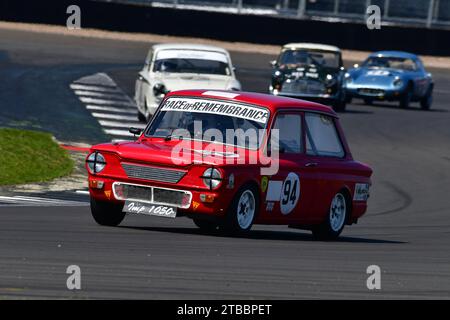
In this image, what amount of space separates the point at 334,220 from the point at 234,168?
79.7 inches

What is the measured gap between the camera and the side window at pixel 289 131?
41.0 feet

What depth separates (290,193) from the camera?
12273 mm

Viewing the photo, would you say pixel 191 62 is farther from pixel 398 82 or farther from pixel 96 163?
pixel 96 163

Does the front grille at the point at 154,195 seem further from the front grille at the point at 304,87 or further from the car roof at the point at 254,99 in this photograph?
the front grille at the point at 304,87

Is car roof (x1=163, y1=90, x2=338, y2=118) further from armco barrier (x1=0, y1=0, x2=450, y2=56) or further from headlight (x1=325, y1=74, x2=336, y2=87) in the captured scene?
armco barrier (x1=0, y1=0, x2=450, y2=56)

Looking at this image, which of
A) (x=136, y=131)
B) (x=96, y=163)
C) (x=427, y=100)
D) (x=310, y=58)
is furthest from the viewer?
(x=427, y=100)

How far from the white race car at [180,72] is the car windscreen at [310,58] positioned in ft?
14.7

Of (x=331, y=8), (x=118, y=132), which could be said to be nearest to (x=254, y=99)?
(x=118, y=132)

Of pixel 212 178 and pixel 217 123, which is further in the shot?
pixel 217 123

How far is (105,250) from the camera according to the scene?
1009 cm

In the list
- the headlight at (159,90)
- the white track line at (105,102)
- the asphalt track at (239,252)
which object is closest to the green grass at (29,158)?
the asphalt track at (239,252)

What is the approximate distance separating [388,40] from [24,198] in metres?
28.2
